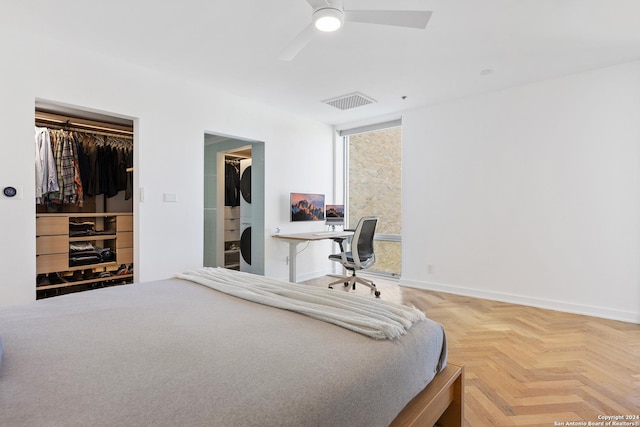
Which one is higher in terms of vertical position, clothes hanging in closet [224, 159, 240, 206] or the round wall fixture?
clothes hanging in closet [224, 159, 240, 206]

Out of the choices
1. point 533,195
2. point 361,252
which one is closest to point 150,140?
point 361,252

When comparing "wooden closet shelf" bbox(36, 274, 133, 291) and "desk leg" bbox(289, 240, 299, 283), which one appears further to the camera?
"desk leg" bbox(289, 240, 299, 283)

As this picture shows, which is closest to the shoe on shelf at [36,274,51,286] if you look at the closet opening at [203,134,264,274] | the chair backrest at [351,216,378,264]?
the closet opening at [203,134,264,274]

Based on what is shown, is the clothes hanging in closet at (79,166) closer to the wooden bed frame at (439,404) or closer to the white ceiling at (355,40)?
the white ceiling at (355,40)

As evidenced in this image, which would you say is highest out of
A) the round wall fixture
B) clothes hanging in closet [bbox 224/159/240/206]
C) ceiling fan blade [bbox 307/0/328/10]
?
ceiling fan blade [bbox 307/0/328/10]

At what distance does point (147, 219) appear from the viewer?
3.31m

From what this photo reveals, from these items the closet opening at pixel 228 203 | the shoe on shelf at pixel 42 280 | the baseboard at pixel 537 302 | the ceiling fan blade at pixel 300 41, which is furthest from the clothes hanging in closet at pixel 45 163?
the baseboard at pixel 537 302

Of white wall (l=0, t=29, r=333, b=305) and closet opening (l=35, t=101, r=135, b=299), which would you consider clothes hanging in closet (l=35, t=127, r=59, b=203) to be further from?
white wall (l=0, t=29, r=333, b=305)

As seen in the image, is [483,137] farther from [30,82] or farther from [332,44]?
[30,82]

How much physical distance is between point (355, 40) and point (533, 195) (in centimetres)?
267

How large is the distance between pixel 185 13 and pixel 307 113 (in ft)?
8.59

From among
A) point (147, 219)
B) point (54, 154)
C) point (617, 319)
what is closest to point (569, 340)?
point (617, 319)

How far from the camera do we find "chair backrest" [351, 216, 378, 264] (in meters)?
3.96

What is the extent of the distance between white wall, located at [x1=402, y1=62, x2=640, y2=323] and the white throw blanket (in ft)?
9.87
